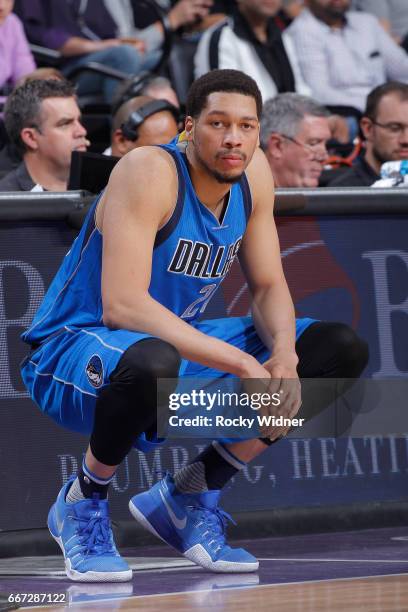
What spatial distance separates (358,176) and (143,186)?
2.97 m

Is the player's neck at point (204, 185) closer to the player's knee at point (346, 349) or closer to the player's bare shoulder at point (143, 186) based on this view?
the player's bare shoulder at point (143, 186)

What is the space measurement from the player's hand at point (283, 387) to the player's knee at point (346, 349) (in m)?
0.16

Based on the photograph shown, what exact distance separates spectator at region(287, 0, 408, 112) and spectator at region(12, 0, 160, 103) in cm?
121

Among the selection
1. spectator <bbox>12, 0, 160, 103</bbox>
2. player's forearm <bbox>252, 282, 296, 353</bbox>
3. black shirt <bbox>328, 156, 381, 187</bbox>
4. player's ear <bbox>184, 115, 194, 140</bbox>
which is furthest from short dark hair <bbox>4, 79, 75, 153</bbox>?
player's forearm <bbox>252, 282, 296, 353</bbox>

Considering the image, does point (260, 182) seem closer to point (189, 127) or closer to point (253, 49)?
point (189, 127)

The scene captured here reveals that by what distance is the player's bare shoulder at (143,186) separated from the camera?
11.4 feet

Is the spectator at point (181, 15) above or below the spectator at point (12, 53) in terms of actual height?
above

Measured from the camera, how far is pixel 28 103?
5914mm

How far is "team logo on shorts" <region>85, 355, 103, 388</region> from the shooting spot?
3.38 m

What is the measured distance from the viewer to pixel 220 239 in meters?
3.69

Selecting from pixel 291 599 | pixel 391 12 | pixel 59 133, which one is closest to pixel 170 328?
pixel 291 599

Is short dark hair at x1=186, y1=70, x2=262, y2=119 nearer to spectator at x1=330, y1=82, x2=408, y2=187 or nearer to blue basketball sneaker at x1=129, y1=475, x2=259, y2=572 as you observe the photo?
blue basketball sneaker at x1=129, y1=475, x2=259, y2=572

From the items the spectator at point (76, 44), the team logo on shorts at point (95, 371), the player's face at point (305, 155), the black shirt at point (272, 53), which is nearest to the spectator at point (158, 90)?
the player's face at point (305, 155)

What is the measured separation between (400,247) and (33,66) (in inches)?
149
